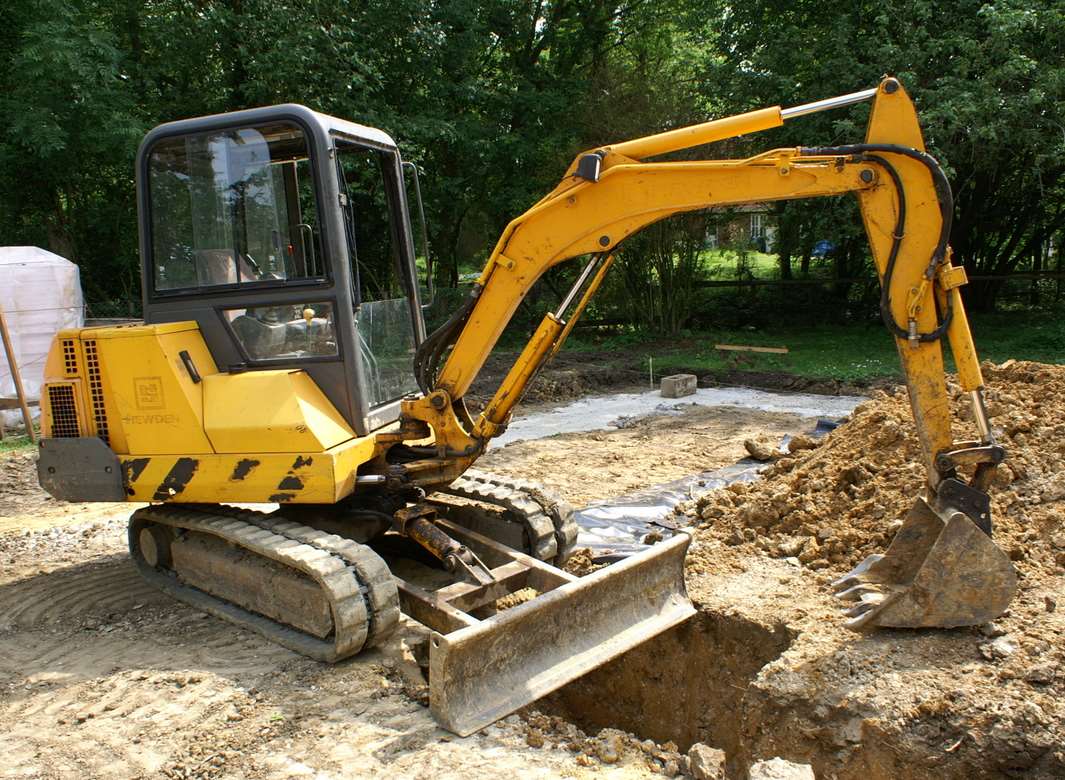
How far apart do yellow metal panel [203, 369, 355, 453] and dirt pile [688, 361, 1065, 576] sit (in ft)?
9.48

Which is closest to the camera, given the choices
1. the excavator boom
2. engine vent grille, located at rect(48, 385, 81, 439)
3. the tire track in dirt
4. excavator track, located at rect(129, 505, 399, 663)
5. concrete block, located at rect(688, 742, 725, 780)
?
concrete block, located at rect(688, 742, 725, 780)

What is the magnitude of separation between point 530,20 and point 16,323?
37.3ft

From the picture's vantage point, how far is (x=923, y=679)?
3.73 m

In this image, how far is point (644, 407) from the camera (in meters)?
11.2

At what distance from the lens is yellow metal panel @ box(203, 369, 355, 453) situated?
4328 millimetres

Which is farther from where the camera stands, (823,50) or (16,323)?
(823,50)

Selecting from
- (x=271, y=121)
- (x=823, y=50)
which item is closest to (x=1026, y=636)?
(x=271, y=121)

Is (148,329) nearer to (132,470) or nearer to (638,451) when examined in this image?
(132,470)

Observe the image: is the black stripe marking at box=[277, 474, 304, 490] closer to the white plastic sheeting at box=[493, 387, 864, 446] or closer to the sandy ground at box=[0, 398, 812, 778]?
the sandy ground at box=[0, 398, 812, 778]

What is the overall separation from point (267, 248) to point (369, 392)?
96 cm

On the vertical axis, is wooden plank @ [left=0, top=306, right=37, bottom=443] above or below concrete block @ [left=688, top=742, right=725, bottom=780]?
above

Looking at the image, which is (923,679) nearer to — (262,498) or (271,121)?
(262,498)

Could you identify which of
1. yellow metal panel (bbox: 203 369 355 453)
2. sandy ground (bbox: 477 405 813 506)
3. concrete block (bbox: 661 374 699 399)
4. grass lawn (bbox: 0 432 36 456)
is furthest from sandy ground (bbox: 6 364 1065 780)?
concrete block (bbox: 661 374 699 399)

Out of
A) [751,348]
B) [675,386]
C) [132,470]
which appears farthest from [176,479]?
[751,348]
